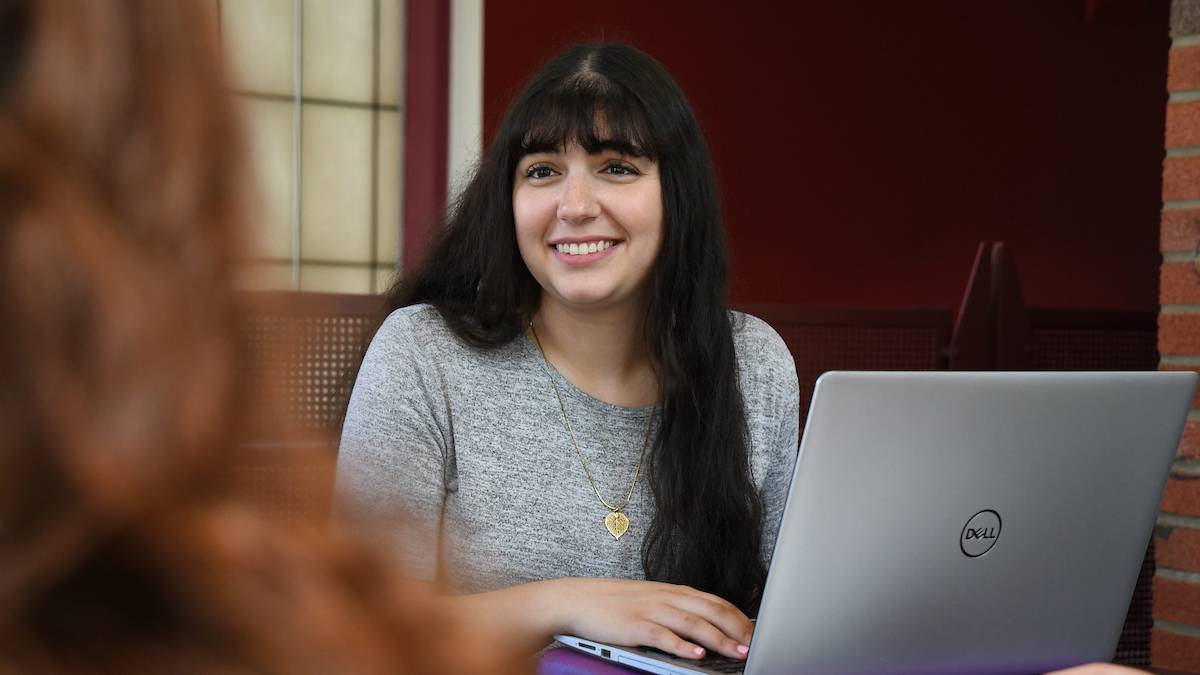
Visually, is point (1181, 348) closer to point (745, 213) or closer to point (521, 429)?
point (521, 429)

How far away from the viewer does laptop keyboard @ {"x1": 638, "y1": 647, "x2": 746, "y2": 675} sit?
1.09m

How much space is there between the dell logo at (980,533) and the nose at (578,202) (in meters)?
0.72

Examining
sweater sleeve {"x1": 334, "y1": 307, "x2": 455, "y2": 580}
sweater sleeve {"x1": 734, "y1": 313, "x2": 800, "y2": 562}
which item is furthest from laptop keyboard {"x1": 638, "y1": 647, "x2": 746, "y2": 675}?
sweater sleeve {"x1": 734, "y1": 313, "x2": 800, "y2": 562}

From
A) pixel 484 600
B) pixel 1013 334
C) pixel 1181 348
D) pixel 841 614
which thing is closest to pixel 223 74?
pixel 841 614

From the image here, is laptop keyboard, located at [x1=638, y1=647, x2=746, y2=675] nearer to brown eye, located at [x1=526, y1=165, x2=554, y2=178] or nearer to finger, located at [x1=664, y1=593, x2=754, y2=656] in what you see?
finger, located at [x1=664, y1=593, x2=754, y2=656]

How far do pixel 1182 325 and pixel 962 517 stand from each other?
119 centimetres

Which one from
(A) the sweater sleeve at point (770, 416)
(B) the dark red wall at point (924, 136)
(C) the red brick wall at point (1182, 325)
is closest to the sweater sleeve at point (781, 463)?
(A) the sweater sleeve at point (770, 416)

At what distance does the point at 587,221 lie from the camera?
1.58m

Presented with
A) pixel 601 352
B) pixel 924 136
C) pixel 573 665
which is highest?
pixel 924 136

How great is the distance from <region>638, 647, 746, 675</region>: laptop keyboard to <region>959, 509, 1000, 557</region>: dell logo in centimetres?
24

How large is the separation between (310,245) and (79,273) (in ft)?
13.8

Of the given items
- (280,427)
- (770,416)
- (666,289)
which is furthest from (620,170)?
(280,427)

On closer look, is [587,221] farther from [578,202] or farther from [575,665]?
[575,665]

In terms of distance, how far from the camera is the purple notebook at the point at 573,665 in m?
1.13
